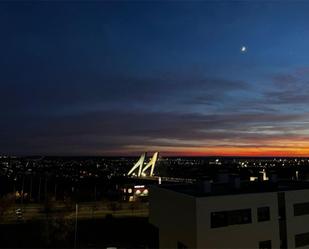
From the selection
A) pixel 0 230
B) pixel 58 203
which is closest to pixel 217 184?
pixel 0 230

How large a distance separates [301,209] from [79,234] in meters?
32.4

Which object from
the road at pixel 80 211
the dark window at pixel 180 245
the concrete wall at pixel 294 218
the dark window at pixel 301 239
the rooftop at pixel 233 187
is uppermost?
the rooftop at pixel 233 187

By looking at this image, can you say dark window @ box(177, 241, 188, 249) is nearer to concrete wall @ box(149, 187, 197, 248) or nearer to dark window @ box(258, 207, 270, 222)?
concrete wall @ box(149, 187, 197, 248)

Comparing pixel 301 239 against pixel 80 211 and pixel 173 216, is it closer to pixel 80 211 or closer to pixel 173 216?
pixel 173 216

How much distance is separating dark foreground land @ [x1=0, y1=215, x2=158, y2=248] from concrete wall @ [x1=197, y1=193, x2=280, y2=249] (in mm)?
19675

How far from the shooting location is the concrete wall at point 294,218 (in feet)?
104

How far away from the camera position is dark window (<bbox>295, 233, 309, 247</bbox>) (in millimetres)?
32125

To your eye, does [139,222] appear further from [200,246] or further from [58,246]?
[200,246]

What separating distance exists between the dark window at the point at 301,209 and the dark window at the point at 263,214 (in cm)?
352

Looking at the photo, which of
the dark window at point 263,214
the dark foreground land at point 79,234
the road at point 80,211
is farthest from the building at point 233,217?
the road at point 80,211

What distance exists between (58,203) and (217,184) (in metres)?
46.6

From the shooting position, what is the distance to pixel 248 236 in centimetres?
2912

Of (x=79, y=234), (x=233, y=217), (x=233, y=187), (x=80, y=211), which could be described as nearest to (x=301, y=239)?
(x=233, y=187)

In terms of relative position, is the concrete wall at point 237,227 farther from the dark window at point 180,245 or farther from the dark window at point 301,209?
the dark window at point 301,209
